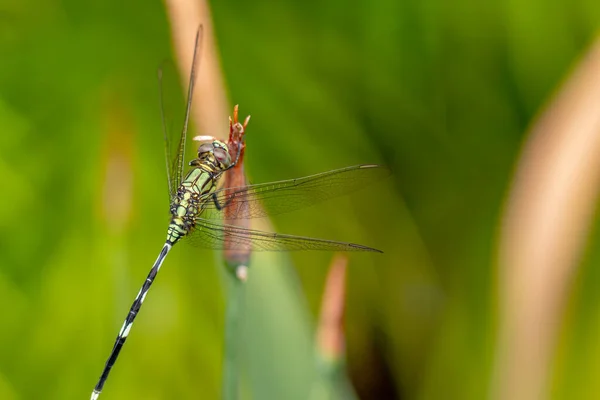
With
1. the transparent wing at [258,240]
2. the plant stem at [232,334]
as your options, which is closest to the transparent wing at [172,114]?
the transparent wing at [258,240]

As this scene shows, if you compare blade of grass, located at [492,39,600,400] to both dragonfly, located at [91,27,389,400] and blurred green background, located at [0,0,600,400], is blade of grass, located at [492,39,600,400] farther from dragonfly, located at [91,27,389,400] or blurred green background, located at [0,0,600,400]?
dragonfly, located at [91,27,389,400]

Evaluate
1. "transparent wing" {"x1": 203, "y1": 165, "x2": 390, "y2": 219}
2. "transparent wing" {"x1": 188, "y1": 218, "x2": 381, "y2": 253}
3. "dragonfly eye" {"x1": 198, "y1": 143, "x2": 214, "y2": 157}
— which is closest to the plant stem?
"transparent wing" {"x1": 188, "y1": 218, "x2": 381, "y2": 253}

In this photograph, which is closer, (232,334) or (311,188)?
(232,334)

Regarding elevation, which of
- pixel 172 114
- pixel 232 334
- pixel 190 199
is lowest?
pixel 232 334

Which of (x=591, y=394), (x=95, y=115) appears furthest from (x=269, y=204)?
(x=591, y=394)

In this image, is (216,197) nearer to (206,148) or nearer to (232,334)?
(206,148)

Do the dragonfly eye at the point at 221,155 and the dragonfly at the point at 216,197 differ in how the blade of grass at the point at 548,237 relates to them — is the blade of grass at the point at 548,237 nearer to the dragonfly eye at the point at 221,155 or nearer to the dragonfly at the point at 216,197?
the dragonfly at the point at 216,197

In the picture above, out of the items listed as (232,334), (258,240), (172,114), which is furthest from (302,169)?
(232,334)
